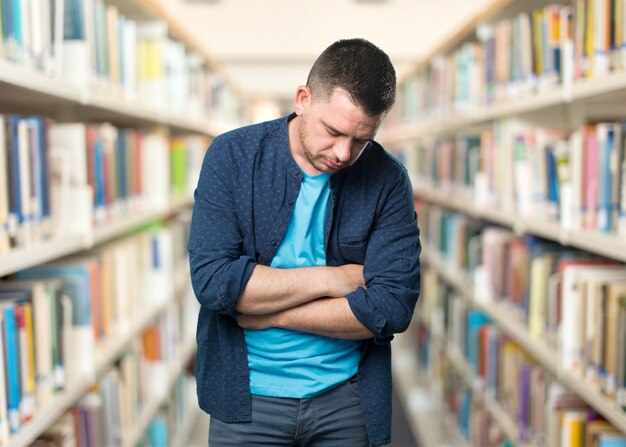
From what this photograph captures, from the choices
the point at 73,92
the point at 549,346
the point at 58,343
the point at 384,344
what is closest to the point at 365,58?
the point at 384,344

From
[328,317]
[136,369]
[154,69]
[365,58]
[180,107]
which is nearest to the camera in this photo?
[365,58]

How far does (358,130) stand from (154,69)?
212 centimetres

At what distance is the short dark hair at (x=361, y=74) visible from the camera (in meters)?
1.28

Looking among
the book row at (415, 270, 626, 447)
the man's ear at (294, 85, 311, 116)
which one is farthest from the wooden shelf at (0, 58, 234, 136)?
the book row at (415, 270, 626, 447)

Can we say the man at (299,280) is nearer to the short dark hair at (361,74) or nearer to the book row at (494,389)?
the short dark hair at (361,74)

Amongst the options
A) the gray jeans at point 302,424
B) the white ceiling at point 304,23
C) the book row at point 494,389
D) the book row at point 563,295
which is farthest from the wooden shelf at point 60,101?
the white ceiling at point 304,23

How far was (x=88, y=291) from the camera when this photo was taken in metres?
2.19

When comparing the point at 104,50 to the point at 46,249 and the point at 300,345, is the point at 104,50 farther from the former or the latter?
the point at 300,345

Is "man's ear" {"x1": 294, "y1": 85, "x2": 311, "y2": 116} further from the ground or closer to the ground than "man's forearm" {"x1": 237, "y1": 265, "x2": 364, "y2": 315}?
further from the ground

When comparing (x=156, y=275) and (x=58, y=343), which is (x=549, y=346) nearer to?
(x=58, y=343)

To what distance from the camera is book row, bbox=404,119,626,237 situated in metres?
1.91

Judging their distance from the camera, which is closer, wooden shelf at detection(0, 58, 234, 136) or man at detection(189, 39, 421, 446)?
man at detection(189, 39, 421, 446)

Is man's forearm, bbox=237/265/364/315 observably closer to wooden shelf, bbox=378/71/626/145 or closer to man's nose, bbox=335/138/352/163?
man's nose, bbox=335/138/352/163

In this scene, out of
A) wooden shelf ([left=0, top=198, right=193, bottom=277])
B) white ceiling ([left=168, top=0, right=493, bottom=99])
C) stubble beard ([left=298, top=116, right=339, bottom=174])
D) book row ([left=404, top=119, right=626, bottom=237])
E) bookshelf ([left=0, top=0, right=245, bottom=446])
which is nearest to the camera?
stubble beard ([left=298, top=116, right=339, bottom=174])
